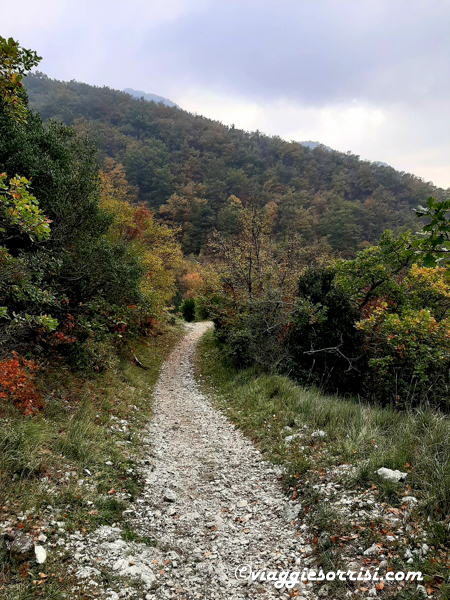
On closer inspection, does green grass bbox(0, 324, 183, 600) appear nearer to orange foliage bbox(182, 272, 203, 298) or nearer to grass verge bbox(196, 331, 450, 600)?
grass verge bbox(196, 331, 450, 600)

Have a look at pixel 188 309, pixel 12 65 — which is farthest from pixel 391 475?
pixel 188 309

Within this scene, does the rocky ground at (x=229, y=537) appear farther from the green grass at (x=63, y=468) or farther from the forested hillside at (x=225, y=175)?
the forested hillside at (x=225, y=175)

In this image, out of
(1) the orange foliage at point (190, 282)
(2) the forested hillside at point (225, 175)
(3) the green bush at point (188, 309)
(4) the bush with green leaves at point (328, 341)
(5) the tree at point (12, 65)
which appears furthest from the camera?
(2) the forested hillside at point (225, 175)

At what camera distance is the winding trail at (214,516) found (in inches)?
131

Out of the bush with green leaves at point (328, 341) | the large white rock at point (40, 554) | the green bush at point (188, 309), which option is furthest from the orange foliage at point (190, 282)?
the large white rock at point (40, 554)

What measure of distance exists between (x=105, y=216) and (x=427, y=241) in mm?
9985

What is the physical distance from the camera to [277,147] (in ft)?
262

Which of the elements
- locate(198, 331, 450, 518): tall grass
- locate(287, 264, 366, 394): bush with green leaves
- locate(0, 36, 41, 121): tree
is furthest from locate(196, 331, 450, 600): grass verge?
locate(0, 36, 41, 121): tree

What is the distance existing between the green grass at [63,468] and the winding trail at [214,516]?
462mm

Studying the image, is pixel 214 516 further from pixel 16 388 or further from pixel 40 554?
pixel 16 388

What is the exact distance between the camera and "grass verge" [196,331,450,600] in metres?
3.13

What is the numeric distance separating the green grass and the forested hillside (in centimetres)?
3265

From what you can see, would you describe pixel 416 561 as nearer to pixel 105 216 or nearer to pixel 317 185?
pixel 105 216

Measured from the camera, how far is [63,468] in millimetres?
4539
